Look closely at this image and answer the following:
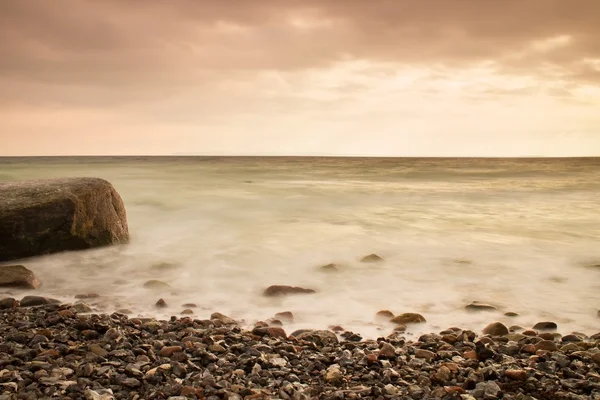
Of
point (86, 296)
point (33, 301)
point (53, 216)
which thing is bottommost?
point (86, 296)

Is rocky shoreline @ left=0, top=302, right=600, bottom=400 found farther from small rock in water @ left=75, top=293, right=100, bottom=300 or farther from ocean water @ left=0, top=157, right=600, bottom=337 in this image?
small rock in water @ left=75, top=293, right=100, bottom=300

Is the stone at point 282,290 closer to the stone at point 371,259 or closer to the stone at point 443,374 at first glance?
the stone at point 371,259

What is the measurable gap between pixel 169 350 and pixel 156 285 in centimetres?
231

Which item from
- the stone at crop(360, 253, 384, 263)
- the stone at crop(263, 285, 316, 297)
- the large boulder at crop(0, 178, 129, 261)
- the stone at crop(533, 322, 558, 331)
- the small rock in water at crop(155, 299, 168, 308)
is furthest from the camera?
the stone at crop(360, 253, 384, 263)

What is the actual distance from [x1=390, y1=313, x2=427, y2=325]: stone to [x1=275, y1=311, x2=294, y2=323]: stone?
2.97 ft

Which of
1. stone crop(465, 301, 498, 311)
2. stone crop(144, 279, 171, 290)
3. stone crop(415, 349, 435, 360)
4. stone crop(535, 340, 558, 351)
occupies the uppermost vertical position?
stone crop(535, 340, 558, 351)

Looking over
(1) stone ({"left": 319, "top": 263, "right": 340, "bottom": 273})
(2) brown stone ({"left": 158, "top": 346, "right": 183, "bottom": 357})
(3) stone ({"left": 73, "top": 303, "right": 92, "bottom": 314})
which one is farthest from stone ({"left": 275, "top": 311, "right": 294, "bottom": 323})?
(1) stone ({"left": 319, "top": 263, "right": 340, "bottom": 273})

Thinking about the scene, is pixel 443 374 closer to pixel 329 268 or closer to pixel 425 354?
pixel 425 354

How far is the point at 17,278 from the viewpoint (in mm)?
5121

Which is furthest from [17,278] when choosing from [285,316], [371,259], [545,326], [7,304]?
[545,326]

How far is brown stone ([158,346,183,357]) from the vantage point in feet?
10.6

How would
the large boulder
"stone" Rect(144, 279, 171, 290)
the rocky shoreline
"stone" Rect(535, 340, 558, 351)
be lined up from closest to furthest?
the rocky shoreline → "stone" Rect(535, 340, 558, 351) → "stone" Rect(144, 279, 171, 290) → the large boulder

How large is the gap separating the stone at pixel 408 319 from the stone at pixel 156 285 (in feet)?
8.47

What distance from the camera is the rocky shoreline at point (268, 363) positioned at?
276 cm
